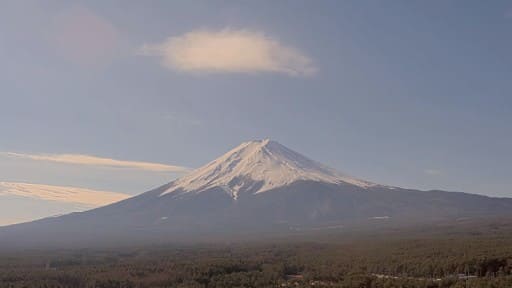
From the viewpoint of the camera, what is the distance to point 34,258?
137 meters

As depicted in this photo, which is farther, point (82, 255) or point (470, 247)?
point (82, 255)

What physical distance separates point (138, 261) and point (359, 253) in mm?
44152

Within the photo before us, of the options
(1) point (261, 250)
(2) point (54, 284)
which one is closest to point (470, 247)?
(1) point (261, 250)

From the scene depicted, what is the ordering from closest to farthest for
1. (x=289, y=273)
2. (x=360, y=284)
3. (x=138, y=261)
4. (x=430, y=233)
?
(x=360, y=284)
(x=289, y=273)
(x=138, y=261)
(x=430, y=233)

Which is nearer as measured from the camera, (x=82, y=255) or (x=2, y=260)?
(x=2, y=260)

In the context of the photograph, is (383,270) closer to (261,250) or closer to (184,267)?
(184,267)

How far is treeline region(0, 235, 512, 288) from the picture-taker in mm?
88188

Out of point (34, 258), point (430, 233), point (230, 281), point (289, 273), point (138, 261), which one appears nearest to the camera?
point (230, 281)

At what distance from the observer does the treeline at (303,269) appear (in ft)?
289

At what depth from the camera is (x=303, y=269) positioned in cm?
10575

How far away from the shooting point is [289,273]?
104688 millimetres

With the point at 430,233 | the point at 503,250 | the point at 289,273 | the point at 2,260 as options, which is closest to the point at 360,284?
the point at 289,273

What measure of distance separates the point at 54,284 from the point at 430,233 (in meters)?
110

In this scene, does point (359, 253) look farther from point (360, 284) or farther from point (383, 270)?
point (360, 284)
